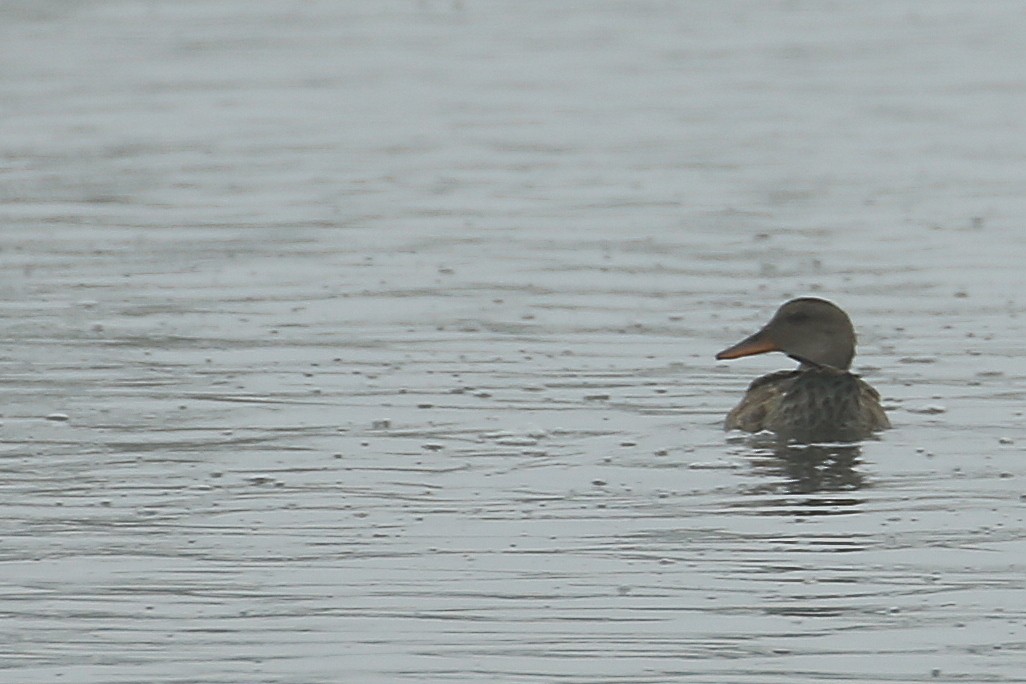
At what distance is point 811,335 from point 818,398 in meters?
0.58

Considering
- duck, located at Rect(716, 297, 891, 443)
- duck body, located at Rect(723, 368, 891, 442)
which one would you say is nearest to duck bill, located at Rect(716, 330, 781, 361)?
duck, located at Rect(716, 297, 891, 443)

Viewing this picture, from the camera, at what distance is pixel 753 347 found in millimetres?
11281

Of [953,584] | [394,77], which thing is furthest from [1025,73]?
[953,584]

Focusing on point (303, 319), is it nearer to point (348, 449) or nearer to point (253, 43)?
point (348, 449)

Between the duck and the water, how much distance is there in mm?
174

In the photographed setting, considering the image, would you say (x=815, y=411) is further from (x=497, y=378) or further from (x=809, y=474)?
(x=497, y=378)

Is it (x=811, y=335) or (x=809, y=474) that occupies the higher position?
(x=811, y=335)

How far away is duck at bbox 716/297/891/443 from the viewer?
34.6 ft

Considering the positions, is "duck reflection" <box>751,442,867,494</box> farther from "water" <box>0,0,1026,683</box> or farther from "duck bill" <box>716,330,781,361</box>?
"duck bill" <box>716,330,781,361</box>

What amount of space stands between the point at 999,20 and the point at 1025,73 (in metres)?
5.77

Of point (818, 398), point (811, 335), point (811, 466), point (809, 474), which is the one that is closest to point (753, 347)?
point (811, 335)

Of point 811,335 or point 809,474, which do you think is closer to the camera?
point 809,474

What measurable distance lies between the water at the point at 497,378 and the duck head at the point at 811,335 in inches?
13.7

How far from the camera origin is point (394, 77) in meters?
24.9
